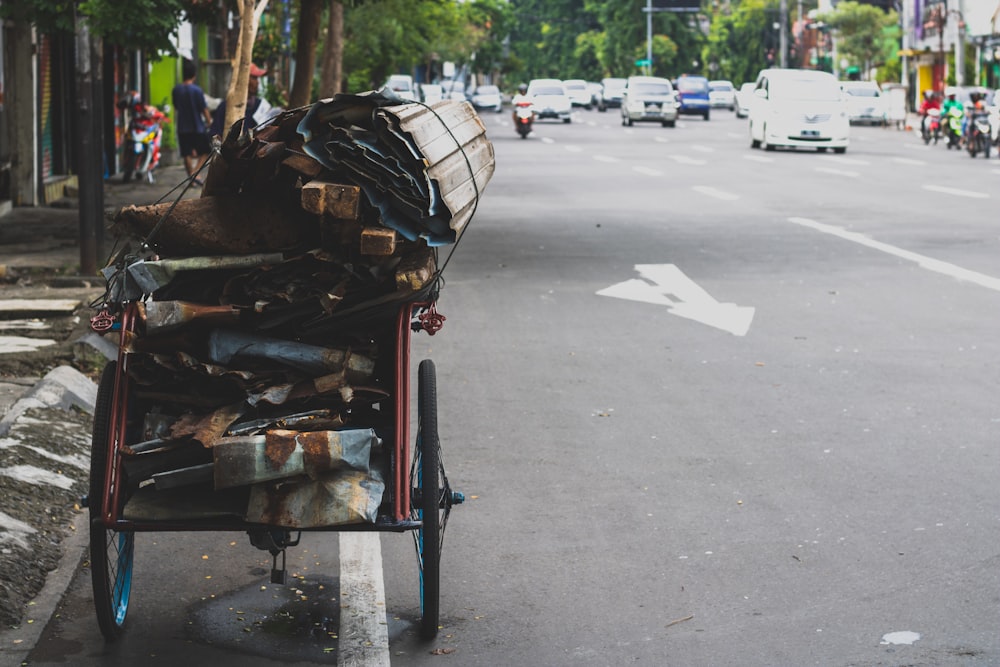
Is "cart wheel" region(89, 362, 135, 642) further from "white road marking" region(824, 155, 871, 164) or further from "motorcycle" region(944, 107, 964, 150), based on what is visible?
"motorcycle" region(944, 107, 964, 150)

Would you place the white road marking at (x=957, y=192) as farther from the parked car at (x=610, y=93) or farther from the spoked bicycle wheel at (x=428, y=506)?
the parked car at (x=610, y=93)

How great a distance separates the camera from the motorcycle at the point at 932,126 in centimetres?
4181

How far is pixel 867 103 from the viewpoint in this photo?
57469 mm

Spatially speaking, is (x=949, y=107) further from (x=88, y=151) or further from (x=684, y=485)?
(x=684, y=485)

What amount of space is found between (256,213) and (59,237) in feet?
35.9

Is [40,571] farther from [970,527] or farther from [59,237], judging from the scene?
[59,237]

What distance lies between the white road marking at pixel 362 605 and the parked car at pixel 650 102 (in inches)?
1951

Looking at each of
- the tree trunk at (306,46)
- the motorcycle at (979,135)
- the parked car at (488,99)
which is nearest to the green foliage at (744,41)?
the parked car at (488,99)

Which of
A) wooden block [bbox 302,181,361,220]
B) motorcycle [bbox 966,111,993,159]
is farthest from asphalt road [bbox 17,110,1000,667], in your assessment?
motorcycle [bbox 966,111,993,159]

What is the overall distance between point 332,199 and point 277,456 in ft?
2.50

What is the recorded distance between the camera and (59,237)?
50.1 feet

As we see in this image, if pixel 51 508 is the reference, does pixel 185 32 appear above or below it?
above

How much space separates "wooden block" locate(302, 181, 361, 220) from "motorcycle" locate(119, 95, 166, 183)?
20.0 metres

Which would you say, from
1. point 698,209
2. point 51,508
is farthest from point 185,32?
point 51,508
